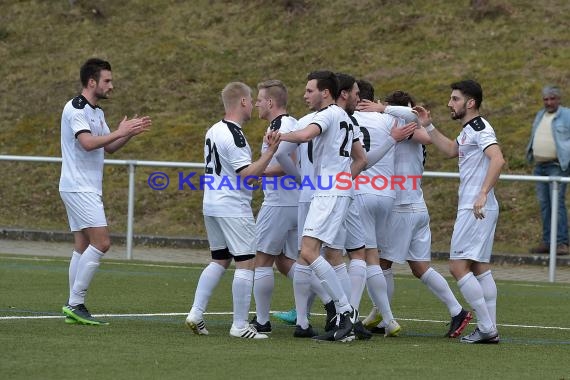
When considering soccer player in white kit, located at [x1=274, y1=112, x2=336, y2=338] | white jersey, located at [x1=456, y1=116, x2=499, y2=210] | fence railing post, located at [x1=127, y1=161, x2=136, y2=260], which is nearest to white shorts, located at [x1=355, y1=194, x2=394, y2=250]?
soccer player in white kit, located at [x1=274, y1=112, x2=336, y2=338]

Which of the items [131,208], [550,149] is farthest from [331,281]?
[131,208]

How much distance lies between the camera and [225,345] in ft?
33.3

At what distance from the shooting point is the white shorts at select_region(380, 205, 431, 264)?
11961 millimetres

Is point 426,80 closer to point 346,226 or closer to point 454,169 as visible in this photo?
point 454,169

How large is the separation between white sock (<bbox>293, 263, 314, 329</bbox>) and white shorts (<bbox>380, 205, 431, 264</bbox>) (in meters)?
1.07

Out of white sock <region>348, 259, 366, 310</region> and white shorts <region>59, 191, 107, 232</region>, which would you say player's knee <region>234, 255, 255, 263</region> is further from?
white shorts <region>59, 191, 107, 232</region>

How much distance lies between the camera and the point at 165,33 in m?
33.5

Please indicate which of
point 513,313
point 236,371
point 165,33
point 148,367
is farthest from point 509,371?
point 165,33

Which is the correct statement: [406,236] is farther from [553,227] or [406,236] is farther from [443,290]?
[553,227]

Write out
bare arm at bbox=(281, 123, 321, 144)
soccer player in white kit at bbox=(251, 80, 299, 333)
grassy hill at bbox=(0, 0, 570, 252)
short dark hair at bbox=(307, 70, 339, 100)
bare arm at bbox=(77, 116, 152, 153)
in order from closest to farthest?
bare arm at bbox=(281, 123, 321, 144) → short dark hair at bbox=(307, 70, 339, 100) → bare arm at bbox=(77, 116, 152, 153) → soccer player in white kit at bbox=(251, 80, 299, 333) → grassy hill at bbox=(0, 0, 570, 252)

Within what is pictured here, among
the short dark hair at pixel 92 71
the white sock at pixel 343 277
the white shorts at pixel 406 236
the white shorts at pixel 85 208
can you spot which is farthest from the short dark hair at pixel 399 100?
the white shorts at pixel 85 208

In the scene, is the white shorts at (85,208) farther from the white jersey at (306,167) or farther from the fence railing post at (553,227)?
the fence railing post at (553,227)

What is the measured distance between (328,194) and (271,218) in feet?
3.98

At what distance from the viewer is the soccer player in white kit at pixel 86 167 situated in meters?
11.6
